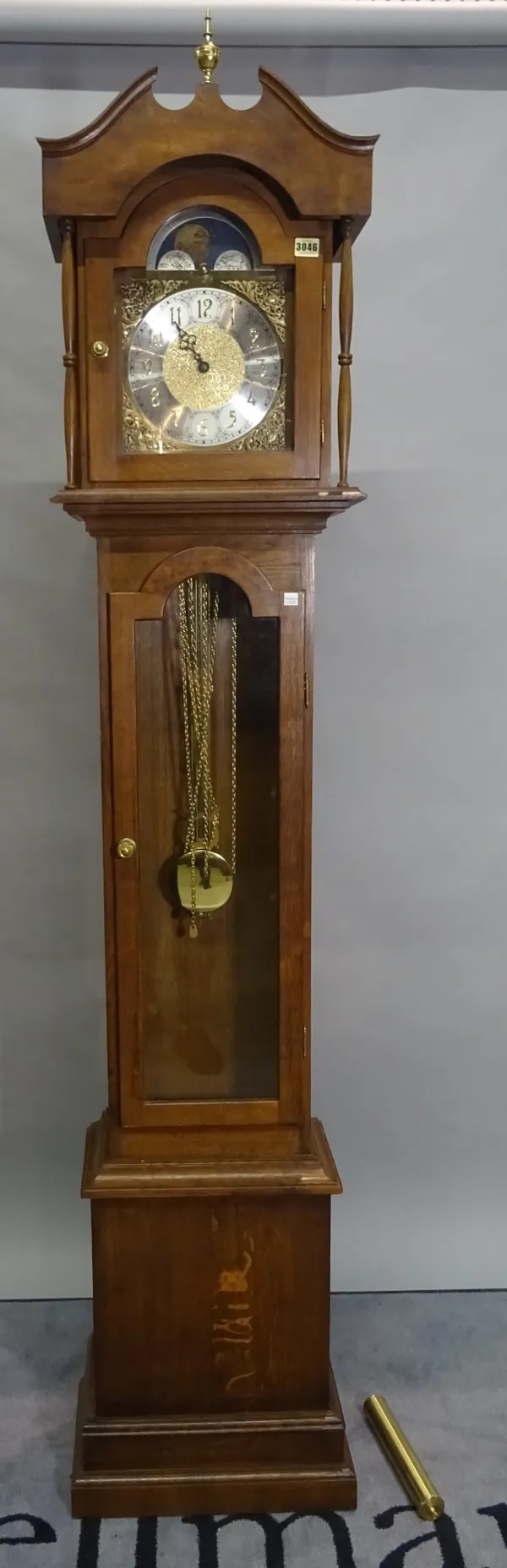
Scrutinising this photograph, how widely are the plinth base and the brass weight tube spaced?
0.08 m

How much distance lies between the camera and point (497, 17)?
1.65 m

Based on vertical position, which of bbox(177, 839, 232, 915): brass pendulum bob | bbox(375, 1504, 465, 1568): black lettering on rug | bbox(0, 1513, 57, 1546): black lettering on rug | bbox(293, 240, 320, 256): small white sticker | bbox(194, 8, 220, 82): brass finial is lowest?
bbox(375, 1504, 465, 1568): black lettering on rug

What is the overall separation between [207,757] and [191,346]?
1.59 feet

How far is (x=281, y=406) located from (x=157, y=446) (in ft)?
0.49

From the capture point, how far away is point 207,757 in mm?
1489

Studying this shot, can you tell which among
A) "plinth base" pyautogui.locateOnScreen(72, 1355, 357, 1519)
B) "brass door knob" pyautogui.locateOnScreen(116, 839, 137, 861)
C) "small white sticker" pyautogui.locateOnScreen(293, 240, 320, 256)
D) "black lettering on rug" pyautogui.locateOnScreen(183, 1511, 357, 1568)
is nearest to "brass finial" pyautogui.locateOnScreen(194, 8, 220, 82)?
"small white sticker" pyautogui.locateOnScreen(293, 240, 320, 256)

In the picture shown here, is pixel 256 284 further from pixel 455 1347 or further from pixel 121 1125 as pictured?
pixel 455 1347

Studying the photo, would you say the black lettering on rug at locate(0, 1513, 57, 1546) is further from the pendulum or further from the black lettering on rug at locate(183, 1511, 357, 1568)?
the pendulum

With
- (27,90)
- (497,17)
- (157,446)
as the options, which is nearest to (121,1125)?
(157,446)

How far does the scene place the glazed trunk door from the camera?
Answer: 1.41m

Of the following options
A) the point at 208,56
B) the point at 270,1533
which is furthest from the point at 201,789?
the point at 270,1533

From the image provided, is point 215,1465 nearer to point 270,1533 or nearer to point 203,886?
point 270,1533

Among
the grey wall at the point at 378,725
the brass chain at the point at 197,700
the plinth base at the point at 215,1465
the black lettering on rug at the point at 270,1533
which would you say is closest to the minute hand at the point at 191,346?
the brass chain at the point at 197,700

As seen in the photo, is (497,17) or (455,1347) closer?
(497,17)
